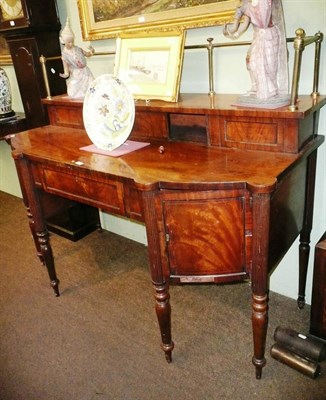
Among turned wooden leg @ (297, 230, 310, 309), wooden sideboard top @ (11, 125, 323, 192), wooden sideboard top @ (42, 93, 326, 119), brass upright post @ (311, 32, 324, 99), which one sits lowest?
turned wooden leg @ (297, 230, 310, 309)

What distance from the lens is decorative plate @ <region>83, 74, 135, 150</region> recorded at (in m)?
1.55

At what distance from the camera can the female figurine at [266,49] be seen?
1281 millimetres

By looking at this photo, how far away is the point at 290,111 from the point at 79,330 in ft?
4.56

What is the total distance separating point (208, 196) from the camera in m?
1.19

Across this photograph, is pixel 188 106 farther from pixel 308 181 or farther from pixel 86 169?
pixel 308 181

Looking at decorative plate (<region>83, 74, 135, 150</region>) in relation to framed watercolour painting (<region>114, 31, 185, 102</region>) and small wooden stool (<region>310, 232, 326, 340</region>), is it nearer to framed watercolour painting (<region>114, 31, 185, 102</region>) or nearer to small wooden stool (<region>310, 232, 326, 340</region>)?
framed watercolour painting (<region>114, 31, 185, 102</region>)

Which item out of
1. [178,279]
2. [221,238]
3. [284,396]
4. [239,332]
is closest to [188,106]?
[221,238]

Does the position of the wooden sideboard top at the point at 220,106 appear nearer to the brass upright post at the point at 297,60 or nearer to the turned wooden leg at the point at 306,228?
the brass upright post at the point at 297,60

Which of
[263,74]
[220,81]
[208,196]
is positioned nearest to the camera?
[208,196]

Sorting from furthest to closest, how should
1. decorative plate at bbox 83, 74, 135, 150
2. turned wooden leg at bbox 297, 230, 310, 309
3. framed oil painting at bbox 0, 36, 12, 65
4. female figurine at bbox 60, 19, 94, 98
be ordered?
framed oil painting at bbox 0, 36, 12, 65 < female figurine at bbox 60, 19, 94, 98 < turned wooden leg at bbox 297, 230, 310, 309 < decorative plate at bbox 83, 74, 135, 150

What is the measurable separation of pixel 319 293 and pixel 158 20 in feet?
4.71

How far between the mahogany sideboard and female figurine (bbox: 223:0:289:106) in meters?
0.09

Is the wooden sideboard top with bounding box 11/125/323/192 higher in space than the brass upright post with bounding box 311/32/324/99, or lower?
lower

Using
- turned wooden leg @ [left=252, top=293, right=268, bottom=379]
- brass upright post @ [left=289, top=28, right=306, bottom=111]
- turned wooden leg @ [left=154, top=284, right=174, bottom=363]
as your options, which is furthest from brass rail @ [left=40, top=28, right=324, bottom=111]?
turned wooden leg @ [left=154, top=284, right=174, bottom=363]
